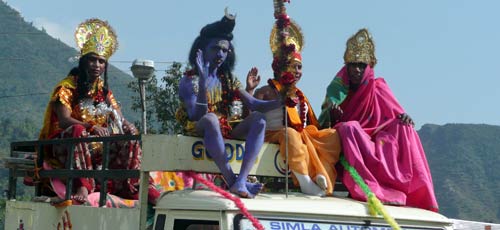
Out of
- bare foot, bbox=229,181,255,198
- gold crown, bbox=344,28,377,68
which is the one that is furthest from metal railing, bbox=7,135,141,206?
gold crown, bbox=344,28,377,68

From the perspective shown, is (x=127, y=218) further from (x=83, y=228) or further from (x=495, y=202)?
(x=495, y=202)

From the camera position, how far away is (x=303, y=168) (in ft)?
20.7

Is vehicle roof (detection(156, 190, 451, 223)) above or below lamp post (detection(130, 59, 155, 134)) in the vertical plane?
below

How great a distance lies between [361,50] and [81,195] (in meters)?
2.57

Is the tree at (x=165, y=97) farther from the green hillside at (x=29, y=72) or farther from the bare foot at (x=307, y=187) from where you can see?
the green hillside at (x=29, y=72)

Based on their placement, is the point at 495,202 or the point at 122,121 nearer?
the point at 122,121

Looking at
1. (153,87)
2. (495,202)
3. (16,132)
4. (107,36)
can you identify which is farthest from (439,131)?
(107,36)

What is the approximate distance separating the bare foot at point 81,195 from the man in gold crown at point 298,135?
4.78ft

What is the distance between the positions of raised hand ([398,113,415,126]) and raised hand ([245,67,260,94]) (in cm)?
117

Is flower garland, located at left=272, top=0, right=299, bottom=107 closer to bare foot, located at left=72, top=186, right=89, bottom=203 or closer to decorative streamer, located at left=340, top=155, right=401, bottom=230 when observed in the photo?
decorative streamer, located at left=340, top=155, right=401, bottom=230

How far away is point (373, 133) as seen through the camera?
6.92 meters

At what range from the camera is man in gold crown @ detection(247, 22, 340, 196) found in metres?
6.28

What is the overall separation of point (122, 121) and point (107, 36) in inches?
34.6

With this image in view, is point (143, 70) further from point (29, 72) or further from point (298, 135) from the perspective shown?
Result: point (29, 72)
